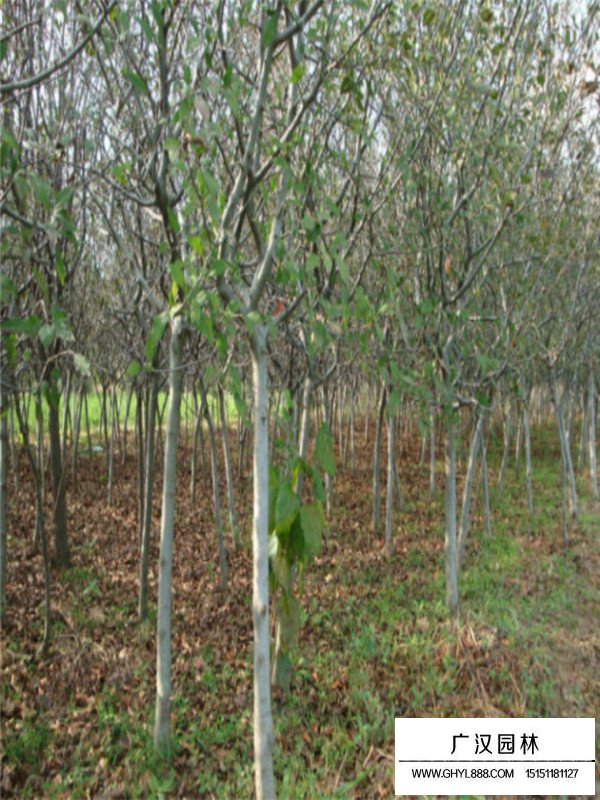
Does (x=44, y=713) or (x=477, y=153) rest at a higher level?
(x=477, y=153)

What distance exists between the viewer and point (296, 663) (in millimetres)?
4797

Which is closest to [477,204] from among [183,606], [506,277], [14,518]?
[506,277]

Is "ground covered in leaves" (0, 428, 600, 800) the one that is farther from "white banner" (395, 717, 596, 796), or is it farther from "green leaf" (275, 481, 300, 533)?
"green leaf" (275, 481, 300, 533)

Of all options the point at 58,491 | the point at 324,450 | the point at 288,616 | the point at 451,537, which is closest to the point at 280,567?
the point at 288,616

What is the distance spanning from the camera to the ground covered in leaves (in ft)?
12.0

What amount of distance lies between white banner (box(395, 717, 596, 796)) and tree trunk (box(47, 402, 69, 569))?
11.8 feet

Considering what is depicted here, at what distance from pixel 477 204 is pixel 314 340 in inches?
147

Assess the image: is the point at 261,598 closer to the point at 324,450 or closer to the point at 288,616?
the point at 324,450

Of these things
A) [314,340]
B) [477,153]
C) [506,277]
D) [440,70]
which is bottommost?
[314,340]

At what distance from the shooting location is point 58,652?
4.65 m

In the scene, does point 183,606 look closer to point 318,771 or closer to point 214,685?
point 214,685

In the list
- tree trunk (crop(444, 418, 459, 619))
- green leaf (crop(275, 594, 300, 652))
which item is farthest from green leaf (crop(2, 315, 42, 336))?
tree trunk (crop(444, 418, 459, 619))

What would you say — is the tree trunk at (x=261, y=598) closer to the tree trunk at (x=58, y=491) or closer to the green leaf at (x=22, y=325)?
the green leaf at (x=22, y=325)

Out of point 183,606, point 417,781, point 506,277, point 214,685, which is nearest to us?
point 417,781
